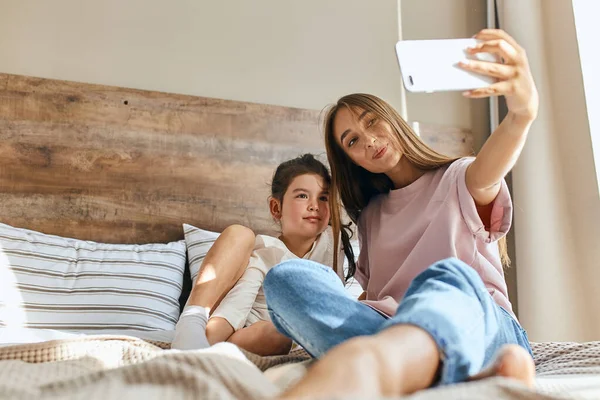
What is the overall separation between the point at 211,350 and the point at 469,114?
1952mm

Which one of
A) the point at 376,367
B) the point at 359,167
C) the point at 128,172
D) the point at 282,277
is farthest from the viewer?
the point at 128,172

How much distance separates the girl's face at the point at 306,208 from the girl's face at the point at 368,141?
0.24 m

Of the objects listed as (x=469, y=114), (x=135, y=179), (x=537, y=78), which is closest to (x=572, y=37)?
(x=537, y=78)

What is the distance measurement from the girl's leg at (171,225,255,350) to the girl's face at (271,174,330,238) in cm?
20

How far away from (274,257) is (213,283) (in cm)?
22

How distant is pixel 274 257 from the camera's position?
1.68 metres

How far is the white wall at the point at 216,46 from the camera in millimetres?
2115

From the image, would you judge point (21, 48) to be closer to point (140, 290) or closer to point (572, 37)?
point (140, 290)

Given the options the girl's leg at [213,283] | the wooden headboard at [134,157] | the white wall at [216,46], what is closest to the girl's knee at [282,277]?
the girl's leg at [213,283]

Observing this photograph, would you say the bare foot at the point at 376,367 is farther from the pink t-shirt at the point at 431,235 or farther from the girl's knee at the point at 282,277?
the pink t-shirt at the point at 431,235

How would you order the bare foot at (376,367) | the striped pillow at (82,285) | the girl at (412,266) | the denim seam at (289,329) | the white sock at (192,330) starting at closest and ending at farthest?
1. the bare foot at (376,367)
2. the girl at (412,266)
3. the denim seam at (289,329)
4. the white sock at (192,330)
5. the striped pillow at (82,285)

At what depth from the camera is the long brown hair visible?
155cm

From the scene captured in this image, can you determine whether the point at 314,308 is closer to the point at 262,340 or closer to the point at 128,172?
the point at 262,340

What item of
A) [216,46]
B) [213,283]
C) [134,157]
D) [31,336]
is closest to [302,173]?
[213,283]
